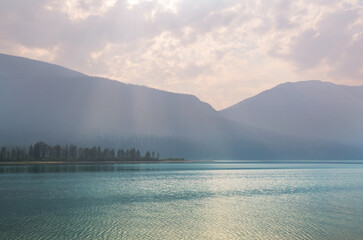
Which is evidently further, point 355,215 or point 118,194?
point 118,194

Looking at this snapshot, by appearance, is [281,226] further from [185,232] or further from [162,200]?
[162,200]

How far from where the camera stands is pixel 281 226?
39.3m

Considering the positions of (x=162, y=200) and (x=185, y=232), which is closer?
(x=185, y=232)

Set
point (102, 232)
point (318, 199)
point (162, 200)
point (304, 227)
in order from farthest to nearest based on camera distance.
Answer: point (318, 199), point (162, 200), point (304, 227), point (102, 232)

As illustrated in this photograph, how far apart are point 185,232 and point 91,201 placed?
27092mm

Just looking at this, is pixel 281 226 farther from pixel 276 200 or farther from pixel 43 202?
pixel 43 202

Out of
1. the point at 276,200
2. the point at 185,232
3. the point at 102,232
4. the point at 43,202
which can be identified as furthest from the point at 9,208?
the point at 276,200

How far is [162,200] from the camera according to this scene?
59.0 meters

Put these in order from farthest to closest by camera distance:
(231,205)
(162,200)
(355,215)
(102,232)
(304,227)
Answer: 1. (162,200)
2. (231,205)
3. (355,215)
4. (304,227)
5. (102,232)

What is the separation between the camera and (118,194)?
66500 mm

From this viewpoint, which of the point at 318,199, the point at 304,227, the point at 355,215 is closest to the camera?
the point at 304,227

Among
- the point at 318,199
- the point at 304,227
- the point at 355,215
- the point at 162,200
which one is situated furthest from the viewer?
the point at 318,199

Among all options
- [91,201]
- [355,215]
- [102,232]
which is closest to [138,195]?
[91,201]

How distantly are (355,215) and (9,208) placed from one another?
2124 inches
